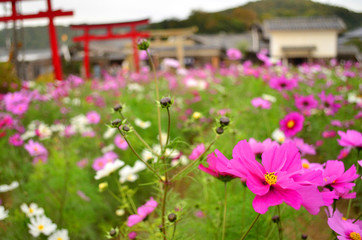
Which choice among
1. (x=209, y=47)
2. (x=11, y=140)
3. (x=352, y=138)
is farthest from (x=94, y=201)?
(x=209, y=47)

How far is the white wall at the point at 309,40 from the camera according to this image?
17.0 metres

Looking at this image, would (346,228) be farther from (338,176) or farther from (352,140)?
(352,140)

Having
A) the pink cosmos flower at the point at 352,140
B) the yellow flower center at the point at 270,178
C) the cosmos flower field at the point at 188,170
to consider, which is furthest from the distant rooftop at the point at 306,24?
the yellow flower center at the point at 270,178

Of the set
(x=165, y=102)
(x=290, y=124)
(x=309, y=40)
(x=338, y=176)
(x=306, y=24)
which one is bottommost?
(x=309, y=40)

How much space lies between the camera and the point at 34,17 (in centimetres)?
527

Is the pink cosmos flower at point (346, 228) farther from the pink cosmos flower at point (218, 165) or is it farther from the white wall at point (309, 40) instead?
the white wall at point (309, 40)

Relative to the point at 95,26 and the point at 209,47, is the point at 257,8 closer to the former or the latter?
the point at 209,47

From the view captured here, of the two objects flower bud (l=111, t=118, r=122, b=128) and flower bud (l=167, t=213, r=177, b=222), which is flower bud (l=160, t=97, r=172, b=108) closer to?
flower bud (l=111, t=118, r=122, b=128)

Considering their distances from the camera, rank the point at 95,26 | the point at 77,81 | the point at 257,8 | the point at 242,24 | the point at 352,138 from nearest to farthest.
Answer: the point at 352,138 → the point at 77,81 → the point at 95,26 → the point at 242,24 → the point at 257,8

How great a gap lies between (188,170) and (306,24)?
19192 mm

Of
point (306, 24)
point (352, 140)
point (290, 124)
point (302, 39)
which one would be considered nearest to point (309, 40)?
point (302, 39)

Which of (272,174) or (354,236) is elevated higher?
(272,174)

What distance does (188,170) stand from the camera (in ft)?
1.92

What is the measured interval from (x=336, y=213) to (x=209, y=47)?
770 inches
